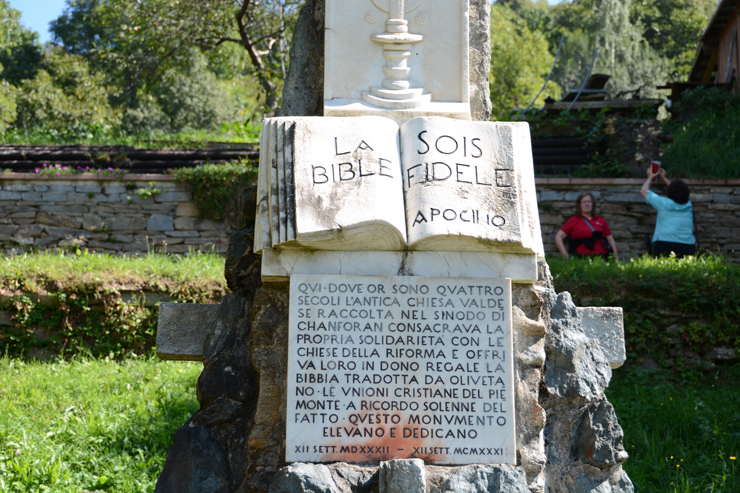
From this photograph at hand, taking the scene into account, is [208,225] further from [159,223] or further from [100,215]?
[100,215]

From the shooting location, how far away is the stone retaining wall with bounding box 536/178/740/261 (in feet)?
27.9

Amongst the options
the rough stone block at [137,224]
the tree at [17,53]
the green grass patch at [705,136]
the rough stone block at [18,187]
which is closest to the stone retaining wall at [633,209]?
the green grass patch at [705,136]

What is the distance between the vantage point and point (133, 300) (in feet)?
21.2

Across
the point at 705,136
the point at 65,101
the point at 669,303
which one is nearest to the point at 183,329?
the point at 669,303

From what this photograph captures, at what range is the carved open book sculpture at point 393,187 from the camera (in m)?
2.50

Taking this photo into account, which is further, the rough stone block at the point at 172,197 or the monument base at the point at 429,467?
the rough stone block at the point at 172,197

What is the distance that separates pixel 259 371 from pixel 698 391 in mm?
4132

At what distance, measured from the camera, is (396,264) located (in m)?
2.61

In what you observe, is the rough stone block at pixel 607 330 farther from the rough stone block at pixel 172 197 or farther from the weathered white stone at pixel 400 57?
the rough stone block at pixel 172 197

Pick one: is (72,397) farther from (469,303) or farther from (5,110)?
(5,110)

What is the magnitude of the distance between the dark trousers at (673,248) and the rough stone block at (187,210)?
224 inches

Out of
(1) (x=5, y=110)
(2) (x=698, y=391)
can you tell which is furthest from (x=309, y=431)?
(1) (x=5, y=110)

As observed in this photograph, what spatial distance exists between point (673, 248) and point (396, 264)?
5.64 m

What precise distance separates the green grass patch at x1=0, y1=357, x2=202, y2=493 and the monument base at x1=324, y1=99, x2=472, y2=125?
241 centimetres
